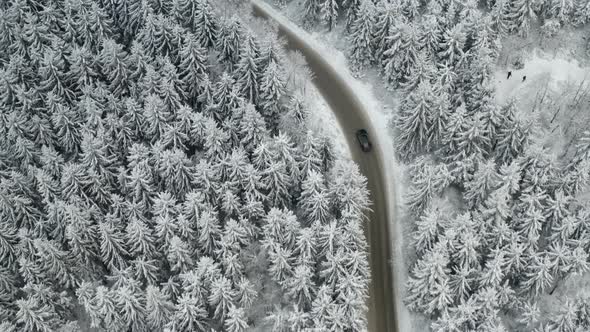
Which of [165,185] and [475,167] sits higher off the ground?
[475,167]

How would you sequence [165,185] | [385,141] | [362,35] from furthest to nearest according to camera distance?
[362,35], [385,141], [165,185]

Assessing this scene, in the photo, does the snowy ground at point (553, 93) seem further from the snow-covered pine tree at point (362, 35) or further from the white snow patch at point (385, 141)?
the snow-covered pine tree at point (362, 35)

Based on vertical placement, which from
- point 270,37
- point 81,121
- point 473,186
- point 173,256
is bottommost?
point 81,121

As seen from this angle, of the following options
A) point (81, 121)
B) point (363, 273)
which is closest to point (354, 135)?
point (363, 273)

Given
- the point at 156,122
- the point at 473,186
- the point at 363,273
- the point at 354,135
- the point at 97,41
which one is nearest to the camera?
the point at 363,273

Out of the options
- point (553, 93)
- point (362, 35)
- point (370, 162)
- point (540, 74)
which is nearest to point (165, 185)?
point (370, 162)

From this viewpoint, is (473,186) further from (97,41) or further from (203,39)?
(97,41)

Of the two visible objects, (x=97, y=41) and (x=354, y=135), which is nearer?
(x=354, y=135)

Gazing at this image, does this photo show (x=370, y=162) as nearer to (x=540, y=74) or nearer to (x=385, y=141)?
(x=385, y=141)
